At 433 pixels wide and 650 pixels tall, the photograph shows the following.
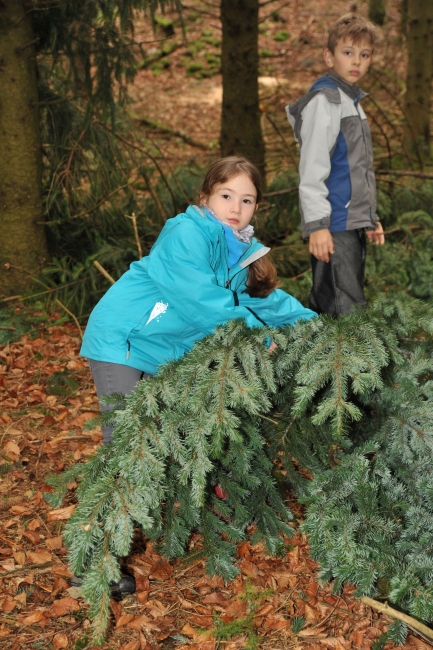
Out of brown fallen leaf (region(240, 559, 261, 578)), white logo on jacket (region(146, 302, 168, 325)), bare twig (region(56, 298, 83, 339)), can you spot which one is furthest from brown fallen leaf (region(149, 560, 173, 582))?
bare twig (region(56, 298, 83, 339))

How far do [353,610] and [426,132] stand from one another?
869 cm

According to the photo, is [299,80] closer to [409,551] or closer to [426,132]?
[426,132]

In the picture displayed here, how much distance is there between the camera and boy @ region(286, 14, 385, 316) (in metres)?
3.94

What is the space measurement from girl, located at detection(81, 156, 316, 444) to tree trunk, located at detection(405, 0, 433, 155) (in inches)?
285

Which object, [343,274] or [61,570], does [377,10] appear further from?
[61,570]

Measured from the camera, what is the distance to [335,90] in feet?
13.1

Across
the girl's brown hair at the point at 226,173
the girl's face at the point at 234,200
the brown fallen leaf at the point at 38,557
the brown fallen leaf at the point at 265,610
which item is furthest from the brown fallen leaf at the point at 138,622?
the girl's brown hair at the point at 226,173

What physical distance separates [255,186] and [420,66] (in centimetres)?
805

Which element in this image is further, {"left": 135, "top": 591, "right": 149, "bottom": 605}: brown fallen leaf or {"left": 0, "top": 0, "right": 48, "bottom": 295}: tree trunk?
{"left": 0, "top": 0, "right": 48, "bottom": 295}: tree trunk

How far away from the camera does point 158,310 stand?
2.87 meters

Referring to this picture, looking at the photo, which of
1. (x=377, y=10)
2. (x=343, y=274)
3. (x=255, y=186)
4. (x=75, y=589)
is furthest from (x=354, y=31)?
(x=377, y=10)

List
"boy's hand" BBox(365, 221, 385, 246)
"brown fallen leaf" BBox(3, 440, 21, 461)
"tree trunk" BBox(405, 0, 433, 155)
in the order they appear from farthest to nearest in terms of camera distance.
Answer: "tree trunk" BBox(405, 0, 433, 155)
"boy's hand" BBox(365, 221, 385, 246)
"brown fallen leaf" BBox(3, 440, 21, 461)

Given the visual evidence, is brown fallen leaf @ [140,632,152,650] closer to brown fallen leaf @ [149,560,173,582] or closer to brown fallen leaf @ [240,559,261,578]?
brown fallen leaf @ [149,560,173,582]

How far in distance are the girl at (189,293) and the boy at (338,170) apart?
36.1 inches
